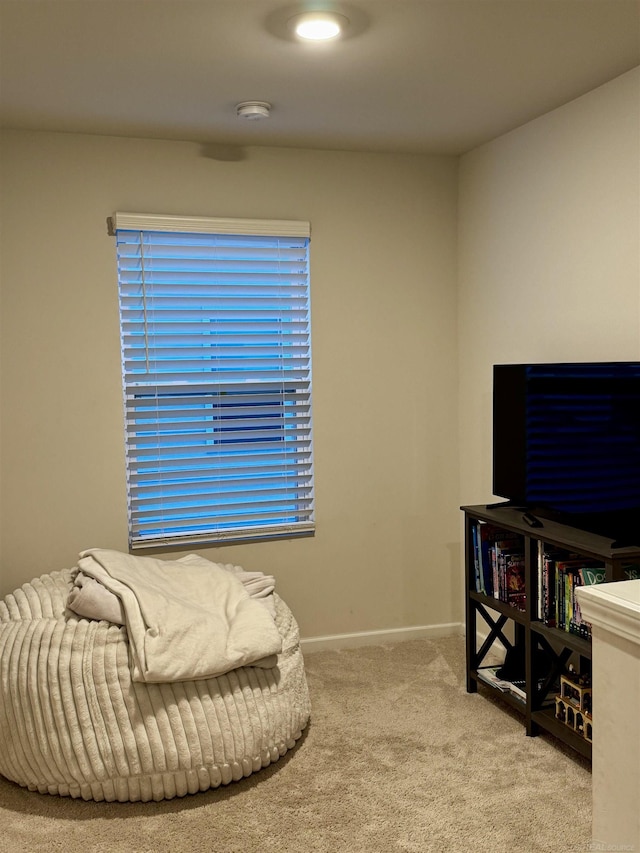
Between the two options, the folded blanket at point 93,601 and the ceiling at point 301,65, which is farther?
the folded blanket at point 93,601

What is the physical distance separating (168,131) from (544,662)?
2812 millimetres

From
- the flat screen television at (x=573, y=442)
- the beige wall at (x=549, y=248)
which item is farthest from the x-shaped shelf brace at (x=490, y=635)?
the beige wall at (x=549, y=248)

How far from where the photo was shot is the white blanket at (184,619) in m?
2.66

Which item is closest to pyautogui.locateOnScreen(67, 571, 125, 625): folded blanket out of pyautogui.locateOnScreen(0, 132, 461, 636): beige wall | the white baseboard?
pyautogui.locateOnScreen(0, 132, 461, 636): beige wall

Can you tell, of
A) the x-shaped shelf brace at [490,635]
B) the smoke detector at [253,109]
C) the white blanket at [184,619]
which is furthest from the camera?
the x-shaped shelf brace at [490,635]

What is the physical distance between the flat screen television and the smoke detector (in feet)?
4.68

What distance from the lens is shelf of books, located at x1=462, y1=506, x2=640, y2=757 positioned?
9.12ft

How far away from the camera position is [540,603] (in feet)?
9.93

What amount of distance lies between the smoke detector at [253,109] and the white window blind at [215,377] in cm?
64

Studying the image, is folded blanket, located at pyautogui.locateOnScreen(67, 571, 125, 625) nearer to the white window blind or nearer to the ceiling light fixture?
the white window blind

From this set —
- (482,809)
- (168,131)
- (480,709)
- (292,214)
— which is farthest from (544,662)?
(168,131)

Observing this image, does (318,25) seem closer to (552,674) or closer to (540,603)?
(540,603)

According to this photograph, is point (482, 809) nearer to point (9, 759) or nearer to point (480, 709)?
point (480, 709)

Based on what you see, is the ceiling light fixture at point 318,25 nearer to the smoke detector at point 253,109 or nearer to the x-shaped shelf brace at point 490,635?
the smoke detector at point 253,109
